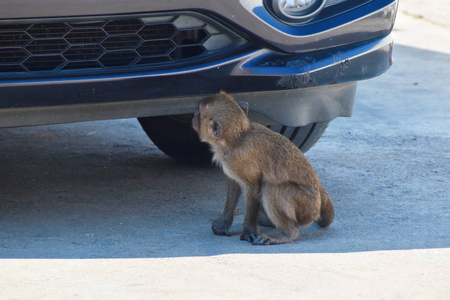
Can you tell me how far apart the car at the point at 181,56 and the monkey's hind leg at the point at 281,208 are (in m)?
0.34

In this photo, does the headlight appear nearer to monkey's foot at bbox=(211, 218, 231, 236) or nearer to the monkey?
the monkey

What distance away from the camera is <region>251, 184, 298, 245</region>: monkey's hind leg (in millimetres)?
3371

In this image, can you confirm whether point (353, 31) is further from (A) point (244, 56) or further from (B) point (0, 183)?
(B) point (0, 183)

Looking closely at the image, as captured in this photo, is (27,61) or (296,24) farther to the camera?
(296,24)

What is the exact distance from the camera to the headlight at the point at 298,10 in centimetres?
340

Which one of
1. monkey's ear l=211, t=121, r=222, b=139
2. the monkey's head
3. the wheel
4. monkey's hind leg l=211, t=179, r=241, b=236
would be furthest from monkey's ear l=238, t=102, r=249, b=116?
the wheel

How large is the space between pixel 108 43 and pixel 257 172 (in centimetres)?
81

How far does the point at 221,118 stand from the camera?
3330 mm

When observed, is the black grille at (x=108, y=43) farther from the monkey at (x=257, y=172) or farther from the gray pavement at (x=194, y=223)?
the gray pavement at (x=194, y=223)

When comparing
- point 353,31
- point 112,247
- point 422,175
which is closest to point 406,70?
point 422,175

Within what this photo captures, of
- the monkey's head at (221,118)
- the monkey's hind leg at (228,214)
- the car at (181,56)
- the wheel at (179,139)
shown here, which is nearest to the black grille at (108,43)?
the car at (181,56)

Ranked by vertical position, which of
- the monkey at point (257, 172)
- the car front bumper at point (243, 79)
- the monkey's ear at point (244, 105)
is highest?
the car front bumper at point (243, 79)

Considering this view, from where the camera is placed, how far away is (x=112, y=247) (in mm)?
3170

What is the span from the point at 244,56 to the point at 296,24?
288 millimetres
